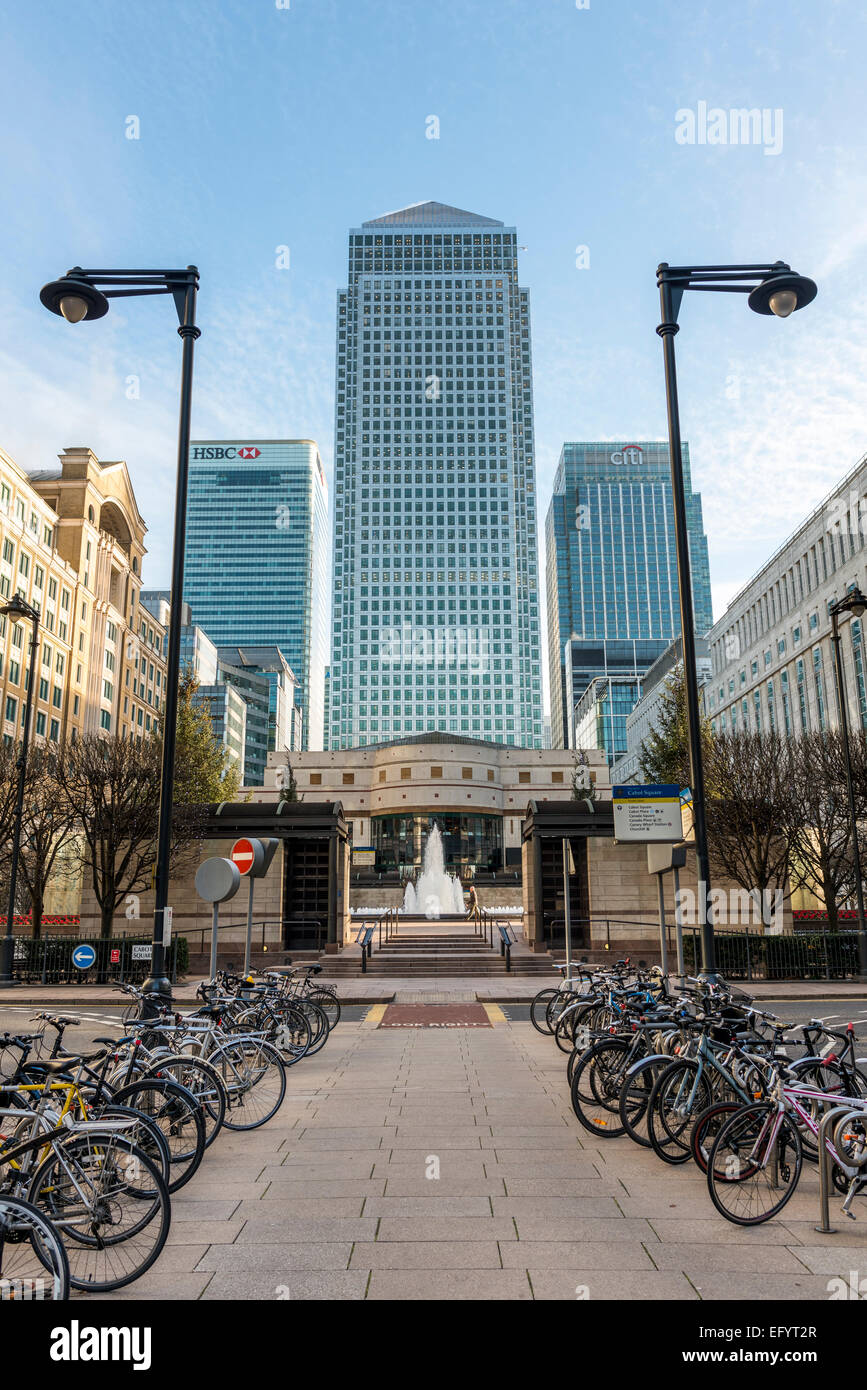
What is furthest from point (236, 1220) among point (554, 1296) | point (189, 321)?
point (189, 321)

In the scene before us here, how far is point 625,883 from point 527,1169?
2164 cm

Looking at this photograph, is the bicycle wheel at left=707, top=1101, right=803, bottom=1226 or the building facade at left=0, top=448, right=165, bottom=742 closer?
the bicycle wheel at left=707, top=1101, right=803, bottom=1226

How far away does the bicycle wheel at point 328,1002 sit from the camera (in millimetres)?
14859

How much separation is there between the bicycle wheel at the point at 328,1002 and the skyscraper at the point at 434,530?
466 feet

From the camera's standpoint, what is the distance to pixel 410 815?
267ft

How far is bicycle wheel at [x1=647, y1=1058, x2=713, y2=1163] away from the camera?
24.4 feet

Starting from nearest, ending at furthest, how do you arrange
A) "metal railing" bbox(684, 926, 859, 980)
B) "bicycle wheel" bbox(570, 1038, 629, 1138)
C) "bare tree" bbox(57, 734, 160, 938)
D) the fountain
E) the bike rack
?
the bike rack → "bicycle wheel" bbox(570, 1038, 629, 1138) → "metal railing" bbox(684, 926, 859, 980) → "bare tree" bbox(57, 734, 160, 938) → the fountain

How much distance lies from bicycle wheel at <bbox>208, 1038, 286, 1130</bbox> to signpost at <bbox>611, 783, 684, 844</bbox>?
790 centimetres

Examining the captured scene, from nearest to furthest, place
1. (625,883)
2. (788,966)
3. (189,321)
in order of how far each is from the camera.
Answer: (189,321)
(788,966)
(625,883)

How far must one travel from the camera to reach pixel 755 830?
26672 millimetres

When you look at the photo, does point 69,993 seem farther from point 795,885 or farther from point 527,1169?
point 795,885

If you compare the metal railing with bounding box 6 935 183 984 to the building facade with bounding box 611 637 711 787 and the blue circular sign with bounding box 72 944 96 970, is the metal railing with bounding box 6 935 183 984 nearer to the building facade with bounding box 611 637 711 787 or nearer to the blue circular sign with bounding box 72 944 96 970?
the blue circular sign with bounding box 72 944 96 970

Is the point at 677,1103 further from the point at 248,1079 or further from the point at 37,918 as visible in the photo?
the point at 37,918

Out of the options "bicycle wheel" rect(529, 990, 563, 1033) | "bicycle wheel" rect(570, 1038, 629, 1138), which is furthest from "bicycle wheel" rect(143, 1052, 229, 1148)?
"bicycle wheel" rect(529, 990, 563, 1033)
